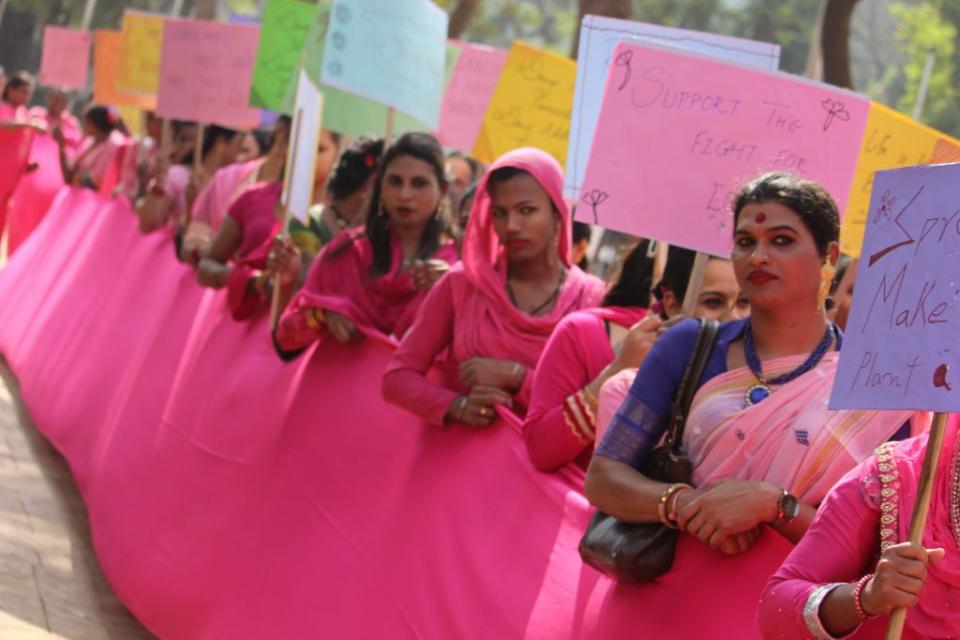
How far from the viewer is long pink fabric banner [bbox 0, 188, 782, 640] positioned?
4340 mm

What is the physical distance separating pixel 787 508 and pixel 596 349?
146cm

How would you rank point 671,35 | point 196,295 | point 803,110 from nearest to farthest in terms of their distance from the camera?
point 803,110
point 671,35
point 196,295

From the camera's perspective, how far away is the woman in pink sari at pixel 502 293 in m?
5.46

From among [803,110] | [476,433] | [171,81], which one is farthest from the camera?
[171,81]

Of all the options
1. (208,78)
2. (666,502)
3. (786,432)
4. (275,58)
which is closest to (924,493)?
(786,432)

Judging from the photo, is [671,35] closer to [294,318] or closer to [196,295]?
[294,318]

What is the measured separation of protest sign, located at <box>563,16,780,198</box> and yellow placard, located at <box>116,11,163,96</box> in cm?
764

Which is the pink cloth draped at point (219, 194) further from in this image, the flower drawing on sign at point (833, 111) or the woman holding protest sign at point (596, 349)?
the flower drawing on sign at point (833, 111)

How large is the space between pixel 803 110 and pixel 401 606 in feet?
5.16

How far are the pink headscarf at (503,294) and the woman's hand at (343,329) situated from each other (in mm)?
715

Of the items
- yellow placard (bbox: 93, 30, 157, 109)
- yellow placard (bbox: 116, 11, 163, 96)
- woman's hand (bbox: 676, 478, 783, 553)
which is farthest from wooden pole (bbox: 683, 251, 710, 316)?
yellow placard (bbox: 93, 30, 157, 109)

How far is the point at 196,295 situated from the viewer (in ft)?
27.9

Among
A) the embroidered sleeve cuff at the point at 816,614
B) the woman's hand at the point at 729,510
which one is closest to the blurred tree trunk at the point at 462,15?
the woman's hand at the point at 729,510

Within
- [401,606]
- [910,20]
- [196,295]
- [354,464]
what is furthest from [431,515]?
[910,20]
